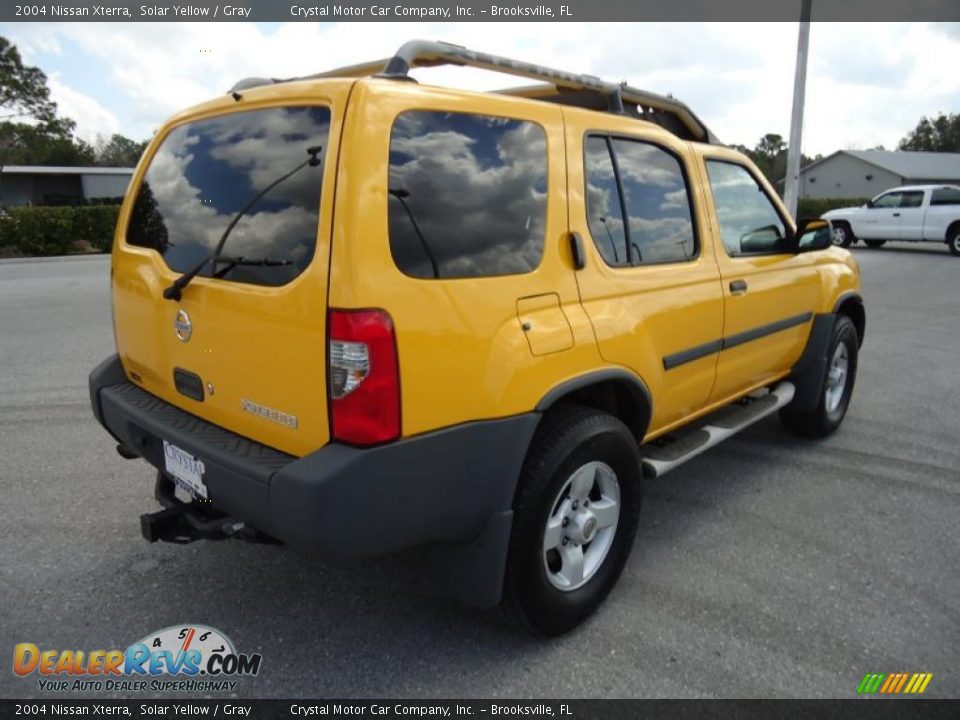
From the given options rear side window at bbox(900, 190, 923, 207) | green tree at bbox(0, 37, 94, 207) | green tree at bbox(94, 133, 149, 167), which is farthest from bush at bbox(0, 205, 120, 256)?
green tree at bbox(94, 133, 149, 167)

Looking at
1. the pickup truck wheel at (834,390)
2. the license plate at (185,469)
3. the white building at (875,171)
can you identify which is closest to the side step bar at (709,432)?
the pickup truck wheel at (834,390)

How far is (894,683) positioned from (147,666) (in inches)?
104

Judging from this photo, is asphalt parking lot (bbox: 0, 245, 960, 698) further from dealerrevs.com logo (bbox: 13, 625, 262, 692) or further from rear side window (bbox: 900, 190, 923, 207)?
rear side window (bbox: 900, 190, 923, 207)

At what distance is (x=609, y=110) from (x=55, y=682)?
3.16 m

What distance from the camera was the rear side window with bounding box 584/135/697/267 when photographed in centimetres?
271

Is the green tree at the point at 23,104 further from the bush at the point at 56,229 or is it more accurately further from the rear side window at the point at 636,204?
the rear side window at the point at 636,204

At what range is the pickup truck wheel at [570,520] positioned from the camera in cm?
236

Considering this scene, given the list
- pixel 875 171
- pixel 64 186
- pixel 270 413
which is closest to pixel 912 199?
pixel 270 413

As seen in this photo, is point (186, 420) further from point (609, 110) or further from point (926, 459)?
→ point (926, 459)

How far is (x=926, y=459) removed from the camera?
14.1 feet

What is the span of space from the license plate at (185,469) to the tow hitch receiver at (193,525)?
100 millimetres

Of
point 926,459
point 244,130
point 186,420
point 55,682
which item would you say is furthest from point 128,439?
point 926,459

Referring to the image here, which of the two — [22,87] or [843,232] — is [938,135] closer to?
[843,232]

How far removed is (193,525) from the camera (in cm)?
243
